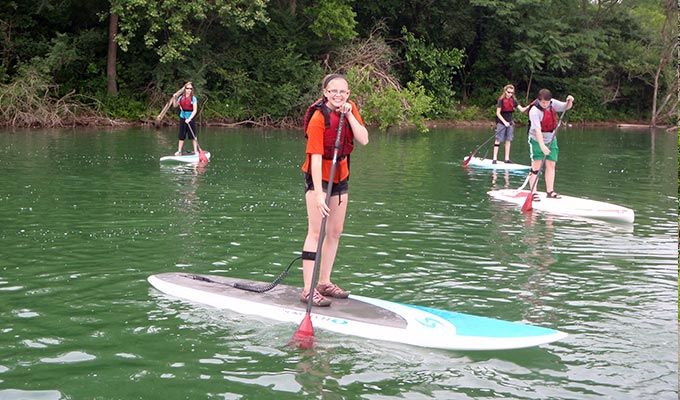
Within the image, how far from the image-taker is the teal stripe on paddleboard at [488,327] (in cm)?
586

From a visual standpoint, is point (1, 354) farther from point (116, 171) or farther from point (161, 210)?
point (116, 171)

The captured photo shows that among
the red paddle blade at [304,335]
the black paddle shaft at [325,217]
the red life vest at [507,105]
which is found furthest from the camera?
the red life vest at [507,105]

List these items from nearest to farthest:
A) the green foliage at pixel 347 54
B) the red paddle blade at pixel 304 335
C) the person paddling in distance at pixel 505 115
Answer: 1. the red paddle blade at pixel 304 335
2. the person paddling in distance at pixel 505 115
3. the green foliage at pixel 347 54

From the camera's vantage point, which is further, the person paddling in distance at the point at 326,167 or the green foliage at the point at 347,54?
the green foliage at the point at 347,54

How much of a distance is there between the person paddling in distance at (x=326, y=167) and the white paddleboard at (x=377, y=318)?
209 millimetres

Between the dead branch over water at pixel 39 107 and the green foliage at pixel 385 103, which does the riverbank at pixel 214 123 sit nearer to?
the dead branch over water at pixel 39 107

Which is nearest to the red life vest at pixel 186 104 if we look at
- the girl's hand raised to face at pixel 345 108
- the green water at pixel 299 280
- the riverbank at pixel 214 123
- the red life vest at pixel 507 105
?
the green water at pixel 299 280

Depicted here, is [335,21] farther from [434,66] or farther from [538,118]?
[538,118]

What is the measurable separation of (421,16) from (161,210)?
3198 centimetres

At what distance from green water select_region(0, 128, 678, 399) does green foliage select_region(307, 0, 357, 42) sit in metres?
19.1

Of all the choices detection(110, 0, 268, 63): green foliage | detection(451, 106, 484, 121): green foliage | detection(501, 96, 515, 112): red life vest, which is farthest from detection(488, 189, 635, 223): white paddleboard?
detection(451, 106, 484, 121): green foliage

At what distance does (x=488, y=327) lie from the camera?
237 inches

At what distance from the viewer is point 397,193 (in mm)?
13844

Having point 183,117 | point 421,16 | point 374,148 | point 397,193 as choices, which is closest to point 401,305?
point 397,193
